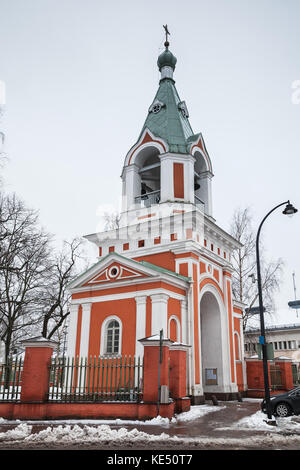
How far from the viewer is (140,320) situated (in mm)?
17703

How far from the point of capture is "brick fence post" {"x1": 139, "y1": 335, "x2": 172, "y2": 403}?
12.3m

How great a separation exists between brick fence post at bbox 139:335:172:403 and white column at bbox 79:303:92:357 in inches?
270

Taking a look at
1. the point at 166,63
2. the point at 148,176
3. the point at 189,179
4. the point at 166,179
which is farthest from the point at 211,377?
the point at 166,63

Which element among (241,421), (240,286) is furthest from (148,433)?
(240,286)

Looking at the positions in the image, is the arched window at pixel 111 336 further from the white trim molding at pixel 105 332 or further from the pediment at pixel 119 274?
the pediment at pixel 119 274

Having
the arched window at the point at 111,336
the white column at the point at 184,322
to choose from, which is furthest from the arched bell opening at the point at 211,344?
the arched window at the point at 111,336

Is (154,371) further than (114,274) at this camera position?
No

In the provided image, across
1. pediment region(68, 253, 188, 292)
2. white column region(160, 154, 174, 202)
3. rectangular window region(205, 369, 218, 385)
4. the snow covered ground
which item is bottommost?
the snow covered ground

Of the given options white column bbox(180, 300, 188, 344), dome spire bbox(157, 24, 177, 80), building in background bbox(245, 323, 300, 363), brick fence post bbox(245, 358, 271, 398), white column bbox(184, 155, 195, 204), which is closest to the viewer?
white column bbox(180, 300, 188, 344)

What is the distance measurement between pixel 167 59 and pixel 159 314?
62.6 ft

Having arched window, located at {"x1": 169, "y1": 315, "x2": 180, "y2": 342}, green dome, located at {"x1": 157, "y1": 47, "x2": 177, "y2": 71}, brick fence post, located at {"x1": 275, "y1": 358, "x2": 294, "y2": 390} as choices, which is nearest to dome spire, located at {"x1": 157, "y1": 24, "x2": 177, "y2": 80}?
green dome, located at {"x1": 157, "y1": 47, "x2": 177, "y2": 71}

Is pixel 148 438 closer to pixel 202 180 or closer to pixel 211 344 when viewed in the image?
pixel 211 344

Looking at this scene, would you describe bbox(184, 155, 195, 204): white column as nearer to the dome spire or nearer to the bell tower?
the bell tower
